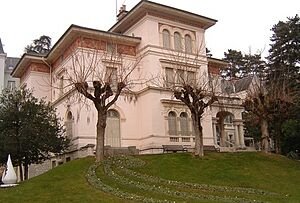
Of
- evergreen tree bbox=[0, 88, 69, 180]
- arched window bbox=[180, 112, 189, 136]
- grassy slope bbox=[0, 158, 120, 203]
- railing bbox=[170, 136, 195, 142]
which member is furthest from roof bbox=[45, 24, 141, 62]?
grassy slope bbox=[0, 158, 120, 203]

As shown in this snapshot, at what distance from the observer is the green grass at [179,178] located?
17.2m

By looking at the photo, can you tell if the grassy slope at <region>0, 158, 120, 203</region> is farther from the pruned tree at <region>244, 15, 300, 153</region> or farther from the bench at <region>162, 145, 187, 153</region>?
the pruned tree at <region>244, 15, 300, 153</region>

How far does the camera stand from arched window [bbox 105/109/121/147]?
32.6 m

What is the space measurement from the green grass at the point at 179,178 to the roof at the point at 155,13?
44.9 feet

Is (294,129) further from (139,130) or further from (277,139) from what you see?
(139,130)

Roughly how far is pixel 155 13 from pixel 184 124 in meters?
9.72

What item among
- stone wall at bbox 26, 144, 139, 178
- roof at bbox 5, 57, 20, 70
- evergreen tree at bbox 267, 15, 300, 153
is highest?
roof at bbox 5, 57, 20, 70

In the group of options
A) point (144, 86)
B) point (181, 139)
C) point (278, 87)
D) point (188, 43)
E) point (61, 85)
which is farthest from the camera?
point (61, 85)

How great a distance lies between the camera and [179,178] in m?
20.9

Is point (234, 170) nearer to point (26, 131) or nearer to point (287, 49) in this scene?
point (26, 131)

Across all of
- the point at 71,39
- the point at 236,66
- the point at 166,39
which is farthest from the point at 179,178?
the point at 236,66

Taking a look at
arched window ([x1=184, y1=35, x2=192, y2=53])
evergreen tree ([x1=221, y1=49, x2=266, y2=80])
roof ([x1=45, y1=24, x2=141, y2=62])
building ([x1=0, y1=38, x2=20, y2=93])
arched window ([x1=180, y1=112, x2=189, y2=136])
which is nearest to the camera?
roof ([x1=45, y1=24, x2=141, y2=62])

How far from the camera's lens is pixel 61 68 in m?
36.3

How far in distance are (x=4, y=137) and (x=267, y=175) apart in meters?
17.8
